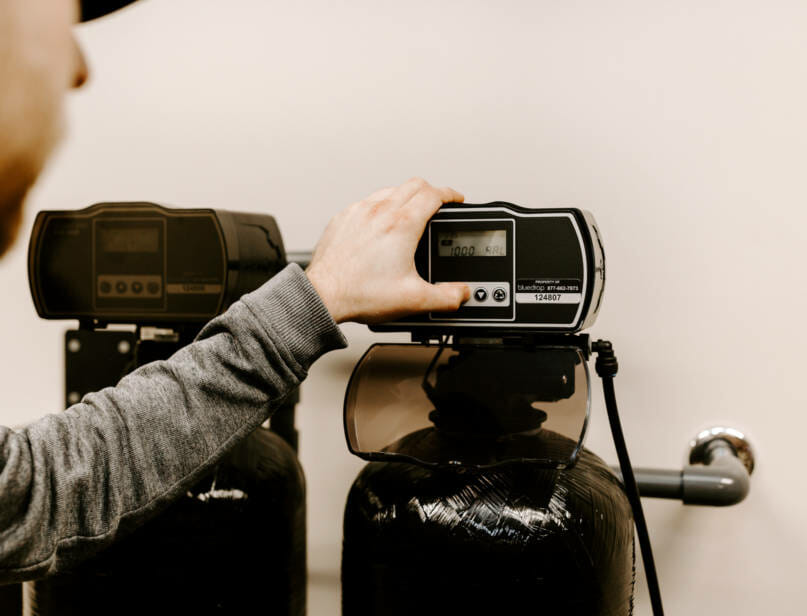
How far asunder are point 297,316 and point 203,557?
1.00 ft

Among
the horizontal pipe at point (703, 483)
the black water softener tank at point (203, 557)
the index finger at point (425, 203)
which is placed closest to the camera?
the index finger at point (425, 203)

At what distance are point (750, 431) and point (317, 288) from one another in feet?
1.90

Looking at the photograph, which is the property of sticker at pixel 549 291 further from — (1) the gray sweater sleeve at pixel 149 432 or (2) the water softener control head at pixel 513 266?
(1) the gray sweater sleeve at pixel 149 432

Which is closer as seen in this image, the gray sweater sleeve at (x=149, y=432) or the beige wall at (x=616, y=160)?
the gray sweater sleeve at (x=149, y=432)

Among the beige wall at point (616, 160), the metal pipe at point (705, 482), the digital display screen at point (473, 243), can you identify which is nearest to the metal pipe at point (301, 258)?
the beige wall at point (616, 160)

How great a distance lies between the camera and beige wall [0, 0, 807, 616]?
2.70 ft

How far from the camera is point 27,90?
1.58ft

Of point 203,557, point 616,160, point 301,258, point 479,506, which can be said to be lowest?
point 203,557

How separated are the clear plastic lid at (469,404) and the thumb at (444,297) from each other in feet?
0.20

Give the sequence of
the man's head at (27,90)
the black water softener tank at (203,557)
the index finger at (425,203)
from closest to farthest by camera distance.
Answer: the man's head at (27,90)
the index finger at (425,203)
the black water softener tank at (203,557)

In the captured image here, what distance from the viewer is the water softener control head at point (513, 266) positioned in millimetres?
543

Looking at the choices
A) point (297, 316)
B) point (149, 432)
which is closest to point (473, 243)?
point (297, 316)

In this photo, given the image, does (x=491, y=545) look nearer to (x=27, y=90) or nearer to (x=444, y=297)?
(x=444, y=297)

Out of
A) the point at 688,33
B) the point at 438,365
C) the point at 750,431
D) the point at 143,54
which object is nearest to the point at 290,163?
the point at 143,54
